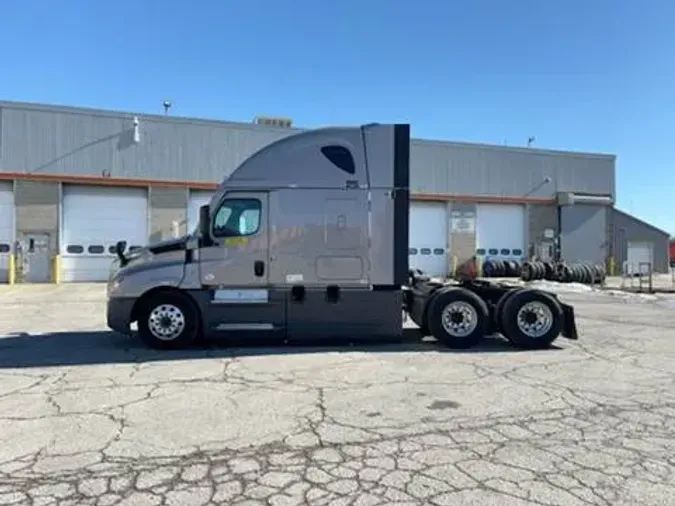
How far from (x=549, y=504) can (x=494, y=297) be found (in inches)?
268

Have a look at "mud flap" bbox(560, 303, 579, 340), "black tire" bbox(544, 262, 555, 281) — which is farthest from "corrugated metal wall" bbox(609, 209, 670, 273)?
"mud flap" bbox(560, 303, 579, 340)

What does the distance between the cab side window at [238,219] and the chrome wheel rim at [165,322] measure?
1421 mm

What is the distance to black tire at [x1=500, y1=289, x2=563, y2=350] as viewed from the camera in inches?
375

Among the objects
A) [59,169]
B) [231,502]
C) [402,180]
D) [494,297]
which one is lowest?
[231,502]

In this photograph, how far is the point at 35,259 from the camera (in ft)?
84.0

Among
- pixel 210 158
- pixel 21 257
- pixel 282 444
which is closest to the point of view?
pixel 282 444

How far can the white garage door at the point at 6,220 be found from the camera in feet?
83.1

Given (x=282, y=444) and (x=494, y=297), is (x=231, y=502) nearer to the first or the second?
(x=282, y=444)

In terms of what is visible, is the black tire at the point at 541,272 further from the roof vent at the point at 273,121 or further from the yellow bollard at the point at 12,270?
the yellow bollard at the point at 12,270

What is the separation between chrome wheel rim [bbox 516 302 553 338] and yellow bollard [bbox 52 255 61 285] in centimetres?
2221

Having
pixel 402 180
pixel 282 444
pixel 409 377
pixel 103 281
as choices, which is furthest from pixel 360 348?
pixel 103 281

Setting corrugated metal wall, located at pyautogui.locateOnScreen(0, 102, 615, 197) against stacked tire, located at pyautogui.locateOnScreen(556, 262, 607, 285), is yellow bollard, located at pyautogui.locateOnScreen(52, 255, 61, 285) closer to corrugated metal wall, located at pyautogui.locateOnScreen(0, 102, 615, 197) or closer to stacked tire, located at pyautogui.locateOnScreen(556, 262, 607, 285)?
corrugated metal wall, located at pyautogui.locateOnScreen(0, 102, 615, 197)

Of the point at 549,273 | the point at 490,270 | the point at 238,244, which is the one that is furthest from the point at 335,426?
the point at 490,270

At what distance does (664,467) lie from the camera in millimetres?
4250
